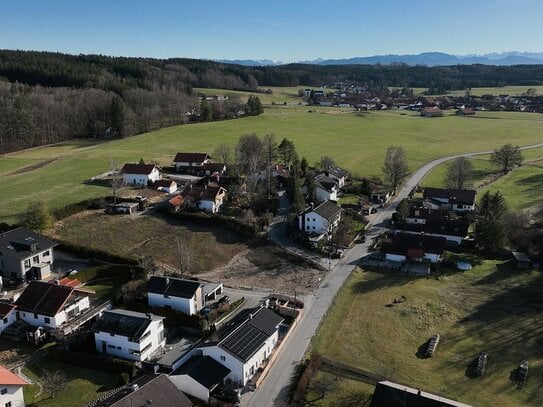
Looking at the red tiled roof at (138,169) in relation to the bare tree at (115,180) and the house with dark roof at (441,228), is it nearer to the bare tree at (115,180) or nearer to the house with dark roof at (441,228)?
the bare tree at (115,180)

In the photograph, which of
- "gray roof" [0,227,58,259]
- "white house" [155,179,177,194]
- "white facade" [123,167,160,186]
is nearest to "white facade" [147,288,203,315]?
"gray roof" [0,227,58,259]

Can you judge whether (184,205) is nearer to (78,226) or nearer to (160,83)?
(78,226)

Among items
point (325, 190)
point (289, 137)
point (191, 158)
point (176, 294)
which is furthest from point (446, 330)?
point (289, 137)

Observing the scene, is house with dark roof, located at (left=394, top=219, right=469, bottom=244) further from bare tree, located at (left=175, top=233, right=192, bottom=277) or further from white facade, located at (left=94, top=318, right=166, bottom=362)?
white facade, located at (left=94, top=318, right=166, bottom=362)

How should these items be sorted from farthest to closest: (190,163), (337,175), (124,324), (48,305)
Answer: (190,163)
(337,175)
(48,305)
(124,324)

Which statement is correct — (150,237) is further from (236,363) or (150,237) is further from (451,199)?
(451,199)
